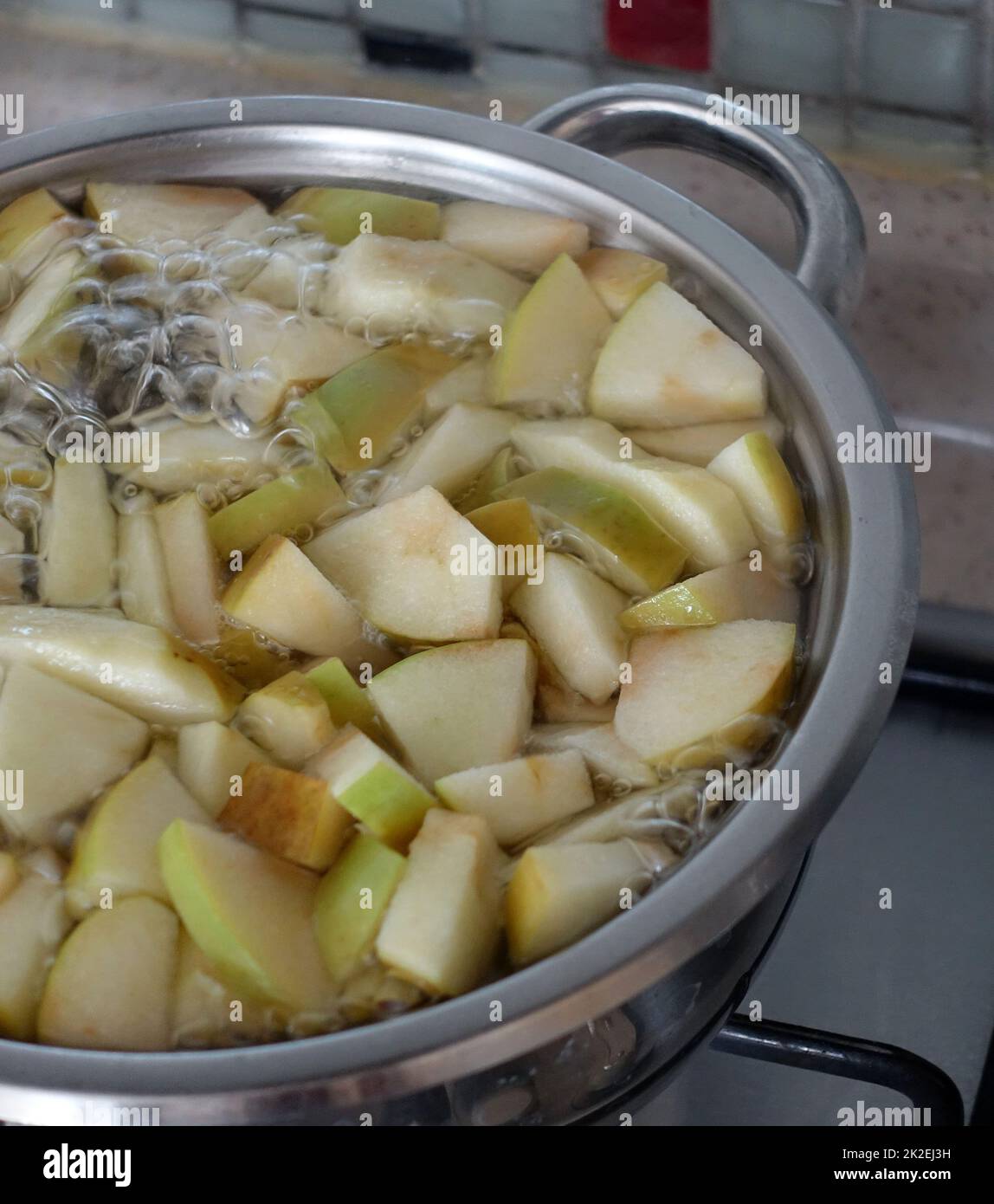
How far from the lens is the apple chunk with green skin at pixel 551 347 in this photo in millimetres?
678

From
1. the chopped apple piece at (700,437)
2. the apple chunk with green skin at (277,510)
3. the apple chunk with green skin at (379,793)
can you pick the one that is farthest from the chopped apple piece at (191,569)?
the chopped apple piece at (700,437)

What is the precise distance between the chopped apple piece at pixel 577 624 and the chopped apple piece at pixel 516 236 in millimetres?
201

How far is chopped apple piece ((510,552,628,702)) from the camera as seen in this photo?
597 millimetres

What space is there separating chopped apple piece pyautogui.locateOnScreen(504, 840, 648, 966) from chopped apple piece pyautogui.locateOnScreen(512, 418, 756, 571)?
0.57 feet

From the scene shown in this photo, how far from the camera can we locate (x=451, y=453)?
659 millimetres

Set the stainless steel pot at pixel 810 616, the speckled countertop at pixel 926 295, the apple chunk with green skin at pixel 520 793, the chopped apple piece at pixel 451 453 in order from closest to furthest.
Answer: the stainless steel pot at pixel 810 616 → the apple chunk with green skin at pixel 520 793 → the chopped apple piece at pixel 451 453 → the speckled countertop at pixel 926 295

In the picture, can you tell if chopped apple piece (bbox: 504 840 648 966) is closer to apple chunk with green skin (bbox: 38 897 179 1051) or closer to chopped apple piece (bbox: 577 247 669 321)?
apple chunk with green skin (bbox: 38 897 179 1051)

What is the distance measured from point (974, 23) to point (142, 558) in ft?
2.38

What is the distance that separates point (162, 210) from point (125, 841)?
386 mm

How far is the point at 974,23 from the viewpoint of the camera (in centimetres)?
95

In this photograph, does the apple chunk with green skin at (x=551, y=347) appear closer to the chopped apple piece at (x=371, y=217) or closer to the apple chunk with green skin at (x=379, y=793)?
the chopped apple piece at (x=371, y=217)

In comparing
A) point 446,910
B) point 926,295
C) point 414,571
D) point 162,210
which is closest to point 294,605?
point 414,571

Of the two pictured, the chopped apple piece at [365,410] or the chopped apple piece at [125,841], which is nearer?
the chopped apple piece at [125,841]

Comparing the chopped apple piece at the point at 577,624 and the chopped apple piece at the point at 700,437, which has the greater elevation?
the chopped apple piece at the point at 700,437
